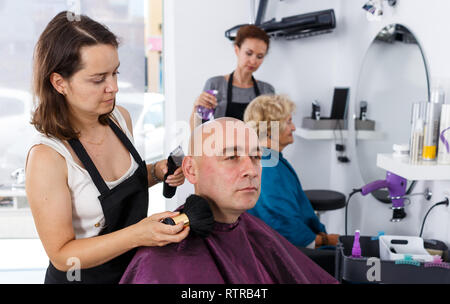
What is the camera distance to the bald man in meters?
1.01

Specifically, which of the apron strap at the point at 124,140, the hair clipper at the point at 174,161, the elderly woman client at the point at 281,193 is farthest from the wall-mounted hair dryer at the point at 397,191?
the apron strap at the point at 124,140

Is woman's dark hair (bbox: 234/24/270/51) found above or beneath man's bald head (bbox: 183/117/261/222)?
above

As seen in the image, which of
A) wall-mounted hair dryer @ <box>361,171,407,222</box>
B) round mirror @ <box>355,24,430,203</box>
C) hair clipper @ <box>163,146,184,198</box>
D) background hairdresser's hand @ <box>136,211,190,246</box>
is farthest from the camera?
round mirror @ <box>355,24,430,203</box>

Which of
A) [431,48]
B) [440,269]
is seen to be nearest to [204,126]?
[440,269]

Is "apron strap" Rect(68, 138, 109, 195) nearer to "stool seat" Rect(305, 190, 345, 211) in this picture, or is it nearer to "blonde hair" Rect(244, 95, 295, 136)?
"blonde hair" Rect(244, 95, 295, 136)

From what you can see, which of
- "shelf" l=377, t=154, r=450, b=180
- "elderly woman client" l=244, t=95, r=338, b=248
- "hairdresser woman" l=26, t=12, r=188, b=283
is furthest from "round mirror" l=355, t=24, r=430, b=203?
"hairdresser woman" l=26, t=12, r=188, b=283

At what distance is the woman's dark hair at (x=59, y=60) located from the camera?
3.33ft

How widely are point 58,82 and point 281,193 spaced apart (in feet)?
3.66

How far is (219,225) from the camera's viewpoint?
1189mm

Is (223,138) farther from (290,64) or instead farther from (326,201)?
(290,64)

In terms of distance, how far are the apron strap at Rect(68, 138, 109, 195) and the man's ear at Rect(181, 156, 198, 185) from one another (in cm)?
24

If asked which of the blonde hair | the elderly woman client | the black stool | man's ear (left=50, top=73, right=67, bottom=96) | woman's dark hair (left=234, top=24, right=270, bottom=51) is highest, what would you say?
woman's dark hair (left=234, top=24, right=270, bottom=51)

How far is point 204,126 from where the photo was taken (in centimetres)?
111

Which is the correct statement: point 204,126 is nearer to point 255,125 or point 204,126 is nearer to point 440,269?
point 255,125
